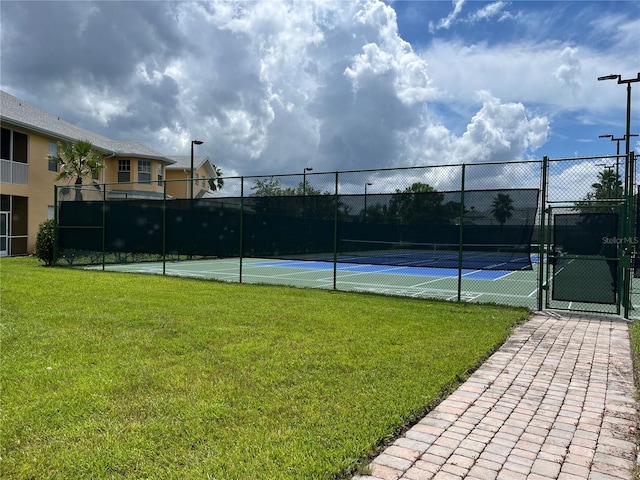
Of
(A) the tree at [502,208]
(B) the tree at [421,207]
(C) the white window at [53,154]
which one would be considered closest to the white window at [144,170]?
(C) the white window at [53,154]

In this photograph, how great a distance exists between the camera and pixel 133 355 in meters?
4.91

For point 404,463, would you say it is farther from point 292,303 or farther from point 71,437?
point 292,303

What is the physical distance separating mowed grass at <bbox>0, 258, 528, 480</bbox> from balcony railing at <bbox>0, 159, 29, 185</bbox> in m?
14.4

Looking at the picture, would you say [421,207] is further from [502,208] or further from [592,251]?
[592,251]

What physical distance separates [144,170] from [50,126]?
800 cm

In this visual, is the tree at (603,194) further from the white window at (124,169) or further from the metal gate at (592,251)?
the white window at (124,169)

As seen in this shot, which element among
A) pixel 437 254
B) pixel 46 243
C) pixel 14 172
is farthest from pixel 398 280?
pixel 14 172

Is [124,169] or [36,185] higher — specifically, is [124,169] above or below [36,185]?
above

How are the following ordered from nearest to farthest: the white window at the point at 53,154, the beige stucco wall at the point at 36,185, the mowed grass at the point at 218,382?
the mowed grass at the point at 218,382
the beige stucco wall at the point at 36,185
the white window at the point at 53,154

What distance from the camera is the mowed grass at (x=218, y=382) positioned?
2816 mm

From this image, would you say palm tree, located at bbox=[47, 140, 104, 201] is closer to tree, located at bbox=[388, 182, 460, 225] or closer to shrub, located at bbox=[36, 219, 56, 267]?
shrub, located at bbox=[36, 219, 56, 267]

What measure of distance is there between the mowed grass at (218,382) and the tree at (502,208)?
186 cm

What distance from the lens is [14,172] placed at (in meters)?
20.1

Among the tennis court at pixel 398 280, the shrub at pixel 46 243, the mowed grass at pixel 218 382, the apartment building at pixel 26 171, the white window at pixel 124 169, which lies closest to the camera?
the mowed grass at pixel 218 382
